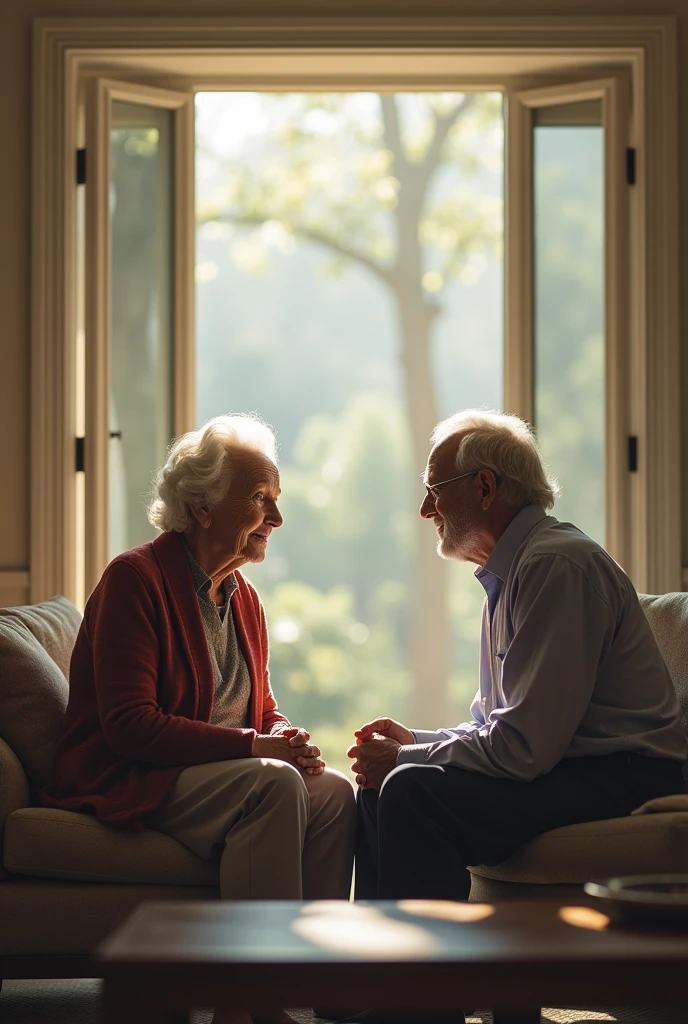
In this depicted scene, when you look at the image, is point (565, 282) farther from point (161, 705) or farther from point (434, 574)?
point (434, 574)

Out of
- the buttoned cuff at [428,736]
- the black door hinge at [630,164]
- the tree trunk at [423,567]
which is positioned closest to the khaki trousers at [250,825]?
the buttoned cuff at [428,736]

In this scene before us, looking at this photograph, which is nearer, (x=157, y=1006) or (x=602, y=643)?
(x=157, y=1006)

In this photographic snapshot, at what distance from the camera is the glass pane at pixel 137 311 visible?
3416 mm

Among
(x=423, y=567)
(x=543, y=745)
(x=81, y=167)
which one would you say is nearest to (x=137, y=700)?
(x=543, y=745)

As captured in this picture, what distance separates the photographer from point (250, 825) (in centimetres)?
219

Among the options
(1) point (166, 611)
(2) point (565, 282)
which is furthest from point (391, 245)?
(1) point (166, 611)

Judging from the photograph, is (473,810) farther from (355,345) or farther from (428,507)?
(355,345)

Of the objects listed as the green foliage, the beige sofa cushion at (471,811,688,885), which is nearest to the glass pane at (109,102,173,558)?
the beige sofa cushion at (471,811,688,885)

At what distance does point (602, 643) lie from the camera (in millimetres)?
2213

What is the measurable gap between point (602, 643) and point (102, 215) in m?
2.03

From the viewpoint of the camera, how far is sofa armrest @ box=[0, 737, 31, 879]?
7.39 ft

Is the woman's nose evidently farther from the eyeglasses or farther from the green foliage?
the green foliage

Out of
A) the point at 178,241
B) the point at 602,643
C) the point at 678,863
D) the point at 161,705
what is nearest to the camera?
the point at 678,863

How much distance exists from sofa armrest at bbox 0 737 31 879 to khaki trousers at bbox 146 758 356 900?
10.8 inches
